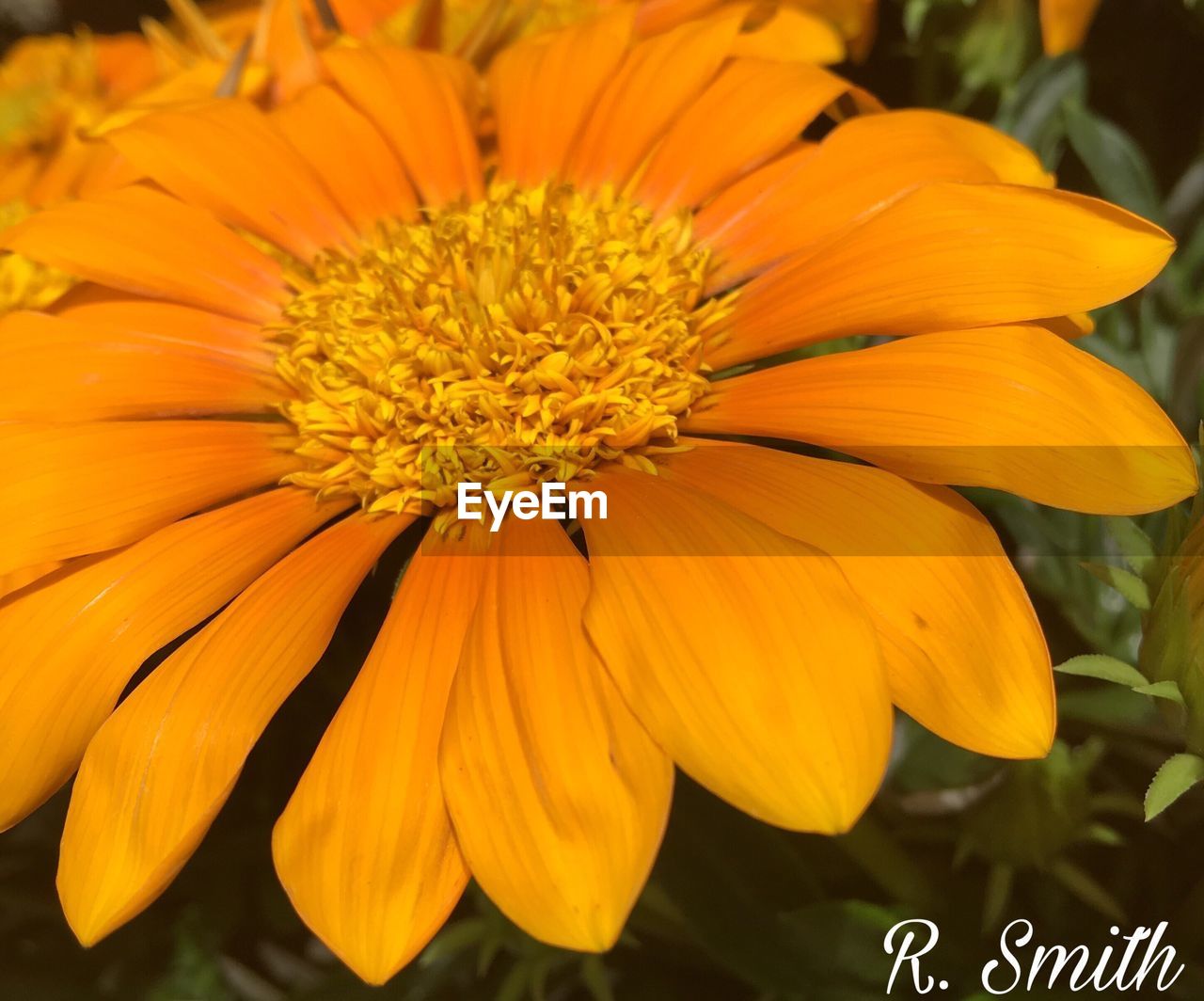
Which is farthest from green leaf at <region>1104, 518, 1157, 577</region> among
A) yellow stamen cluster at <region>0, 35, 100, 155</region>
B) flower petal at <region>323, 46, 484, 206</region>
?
yellow stamen cluster at <region>0, 35, 100, 155</region>

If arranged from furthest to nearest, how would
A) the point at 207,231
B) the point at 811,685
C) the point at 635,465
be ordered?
1. the point at 207,231
2. the point at 635,465
3. the point at 811,685

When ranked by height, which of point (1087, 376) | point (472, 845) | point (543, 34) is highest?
point (543, 34)

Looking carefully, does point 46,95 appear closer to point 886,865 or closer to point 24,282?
point 24,282

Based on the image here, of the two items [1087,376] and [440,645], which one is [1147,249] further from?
[440,645]

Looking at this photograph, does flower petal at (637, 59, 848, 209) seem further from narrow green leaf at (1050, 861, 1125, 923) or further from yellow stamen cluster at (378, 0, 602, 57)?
narrow green leaf at (1050, 861, 1125, 923)

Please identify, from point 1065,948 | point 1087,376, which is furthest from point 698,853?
point 1087,376
